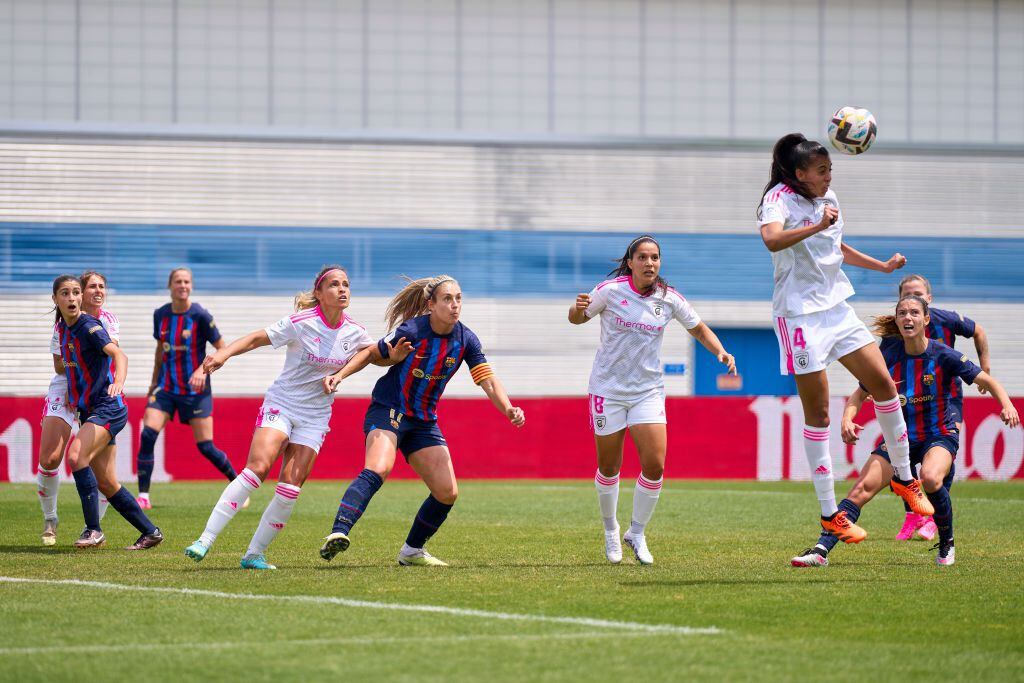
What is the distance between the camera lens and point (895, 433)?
27.4ft

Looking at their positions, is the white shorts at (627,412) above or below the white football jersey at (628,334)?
below

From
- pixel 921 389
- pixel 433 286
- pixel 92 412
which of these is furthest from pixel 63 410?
pixel 921 389

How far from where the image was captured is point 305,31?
2862 centimetres

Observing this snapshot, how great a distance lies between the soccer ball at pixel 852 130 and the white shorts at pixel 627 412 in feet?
6.49

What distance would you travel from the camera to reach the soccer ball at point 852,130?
8.36 m

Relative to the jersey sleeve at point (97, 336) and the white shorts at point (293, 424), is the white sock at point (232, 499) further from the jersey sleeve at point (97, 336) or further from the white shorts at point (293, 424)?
the jersey sleeve at point (97, 336)

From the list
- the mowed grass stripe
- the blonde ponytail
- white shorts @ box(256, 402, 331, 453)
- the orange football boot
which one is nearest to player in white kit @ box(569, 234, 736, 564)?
the blonde ponytail

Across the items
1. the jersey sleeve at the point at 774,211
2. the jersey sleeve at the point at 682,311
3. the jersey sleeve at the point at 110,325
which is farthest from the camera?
the jersey sleeve at the point at 110,325

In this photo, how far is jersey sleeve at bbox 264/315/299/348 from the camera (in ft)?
29.2

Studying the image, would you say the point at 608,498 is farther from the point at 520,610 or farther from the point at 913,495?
the point at 520,610

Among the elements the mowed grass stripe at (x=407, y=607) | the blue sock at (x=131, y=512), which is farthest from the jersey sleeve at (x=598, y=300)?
the blue sock at (x=131, y=512)

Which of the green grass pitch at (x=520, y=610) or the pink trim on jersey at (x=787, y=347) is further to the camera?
the pink trim on jersey at (x=787, y=347)

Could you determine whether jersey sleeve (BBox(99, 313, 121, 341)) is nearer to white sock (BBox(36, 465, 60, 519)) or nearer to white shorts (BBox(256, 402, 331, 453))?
white sock (BBox(36, 465, 60, 519))

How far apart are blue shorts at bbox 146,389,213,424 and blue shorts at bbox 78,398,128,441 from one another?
3.94 meters
